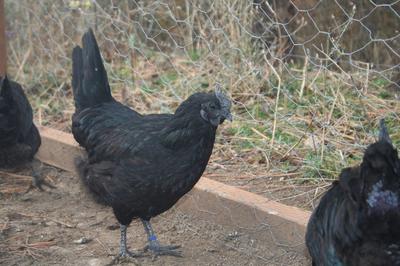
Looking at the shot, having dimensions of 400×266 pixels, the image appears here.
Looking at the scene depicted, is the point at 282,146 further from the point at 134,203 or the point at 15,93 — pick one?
the point at 15,93

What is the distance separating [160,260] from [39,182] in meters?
1.45

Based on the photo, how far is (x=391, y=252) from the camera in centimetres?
250

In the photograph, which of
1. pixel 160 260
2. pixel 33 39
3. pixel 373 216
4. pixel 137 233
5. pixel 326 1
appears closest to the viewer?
pixel 373 216

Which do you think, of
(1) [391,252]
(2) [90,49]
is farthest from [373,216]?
(2) [90,49]

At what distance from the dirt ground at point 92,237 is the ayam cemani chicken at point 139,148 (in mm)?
161

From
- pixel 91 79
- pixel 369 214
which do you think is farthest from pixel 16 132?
pixel 369 214

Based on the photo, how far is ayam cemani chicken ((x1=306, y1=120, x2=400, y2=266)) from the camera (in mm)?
2445

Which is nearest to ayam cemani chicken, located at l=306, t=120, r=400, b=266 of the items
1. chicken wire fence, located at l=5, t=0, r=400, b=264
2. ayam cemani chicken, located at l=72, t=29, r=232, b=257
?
ayam cemani chicken, located at l=72, t=29, r=232, b=257

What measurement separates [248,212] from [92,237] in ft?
3.08

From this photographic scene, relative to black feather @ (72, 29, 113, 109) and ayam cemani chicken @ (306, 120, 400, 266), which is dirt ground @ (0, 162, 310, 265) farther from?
ayam cemani chicken @ (306, 120, 400, 266)

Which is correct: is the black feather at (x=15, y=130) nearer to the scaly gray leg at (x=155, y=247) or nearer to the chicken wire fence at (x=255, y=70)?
the chicken wire fence at (x=255, y=70)

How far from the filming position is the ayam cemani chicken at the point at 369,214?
245cm

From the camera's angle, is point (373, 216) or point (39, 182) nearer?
point (373, 216)

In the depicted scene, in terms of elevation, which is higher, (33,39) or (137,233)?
(33,39)
